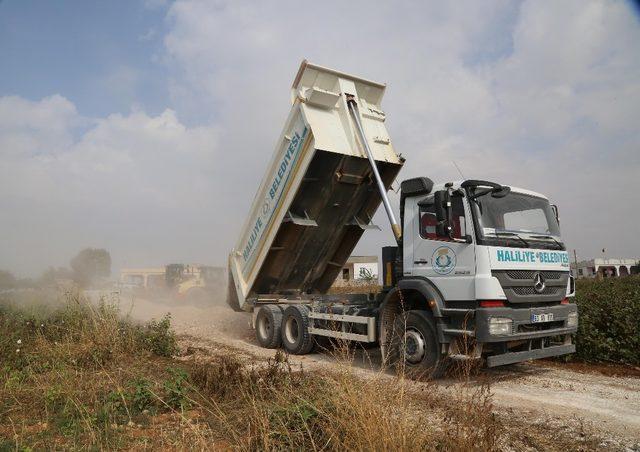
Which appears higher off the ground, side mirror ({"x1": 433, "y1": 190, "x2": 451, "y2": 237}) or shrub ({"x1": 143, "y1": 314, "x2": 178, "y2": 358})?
side mirror ({"x1": 433, "y1": 190, "x2": 451, "y2": 237})

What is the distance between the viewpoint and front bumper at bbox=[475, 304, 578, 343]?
19.0 feet

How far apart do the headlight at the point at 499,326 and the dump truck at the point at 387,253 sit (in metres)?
0.02

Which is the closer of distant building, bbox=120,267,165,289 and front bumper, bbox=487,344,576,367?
front bumper, bbox=487,344,576,367

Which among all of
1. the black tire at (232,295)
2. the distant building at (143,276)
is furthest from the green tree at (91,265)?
the black tire at (232,295)

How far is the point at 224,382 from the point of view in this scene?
516 cm

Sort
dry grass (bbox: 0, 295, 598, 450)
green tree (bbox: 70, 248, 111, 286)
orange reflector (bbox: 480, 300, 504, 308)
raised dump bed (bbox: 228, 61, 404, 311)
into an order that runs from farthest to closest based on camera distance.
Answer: green tree (bbox: 70, 248, 111, 286)
raised dump bed (bbox: 228, 61, 404, 311)
orange reflector (bbox: 480, 300, 504, 308)
dry grass (bbox: 0, 295, 598, 450)

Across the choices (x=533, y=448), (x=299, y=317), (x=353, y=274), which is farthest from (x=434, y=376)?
(x=353, y=274)

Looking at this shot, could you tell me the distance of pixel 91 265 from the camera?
845 inches

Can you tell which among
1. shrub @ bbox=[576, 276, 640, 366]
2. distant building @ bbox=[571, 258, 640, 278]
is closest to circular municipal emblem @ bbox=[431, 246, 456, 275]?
shrub @ bbox=[576, 276, 640, 366]

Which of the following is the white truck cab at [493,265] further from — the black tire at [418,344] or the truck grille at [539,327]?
the black tire at [418,344]

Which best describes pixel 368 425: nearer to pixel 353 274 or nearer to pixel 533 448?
pixel 533 448

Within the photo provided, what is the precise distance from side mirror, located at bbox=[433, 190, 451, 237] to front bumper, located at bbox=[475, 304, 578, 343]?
1.09 meters

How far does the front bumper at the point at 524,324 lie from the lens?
228 inches

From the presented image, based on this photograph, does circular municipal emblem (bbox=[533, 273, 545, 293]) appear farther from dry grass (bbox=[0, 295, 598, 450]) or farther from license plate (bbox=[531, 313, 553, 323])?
dry grass (bbox=[0, 295, 598, 450])
